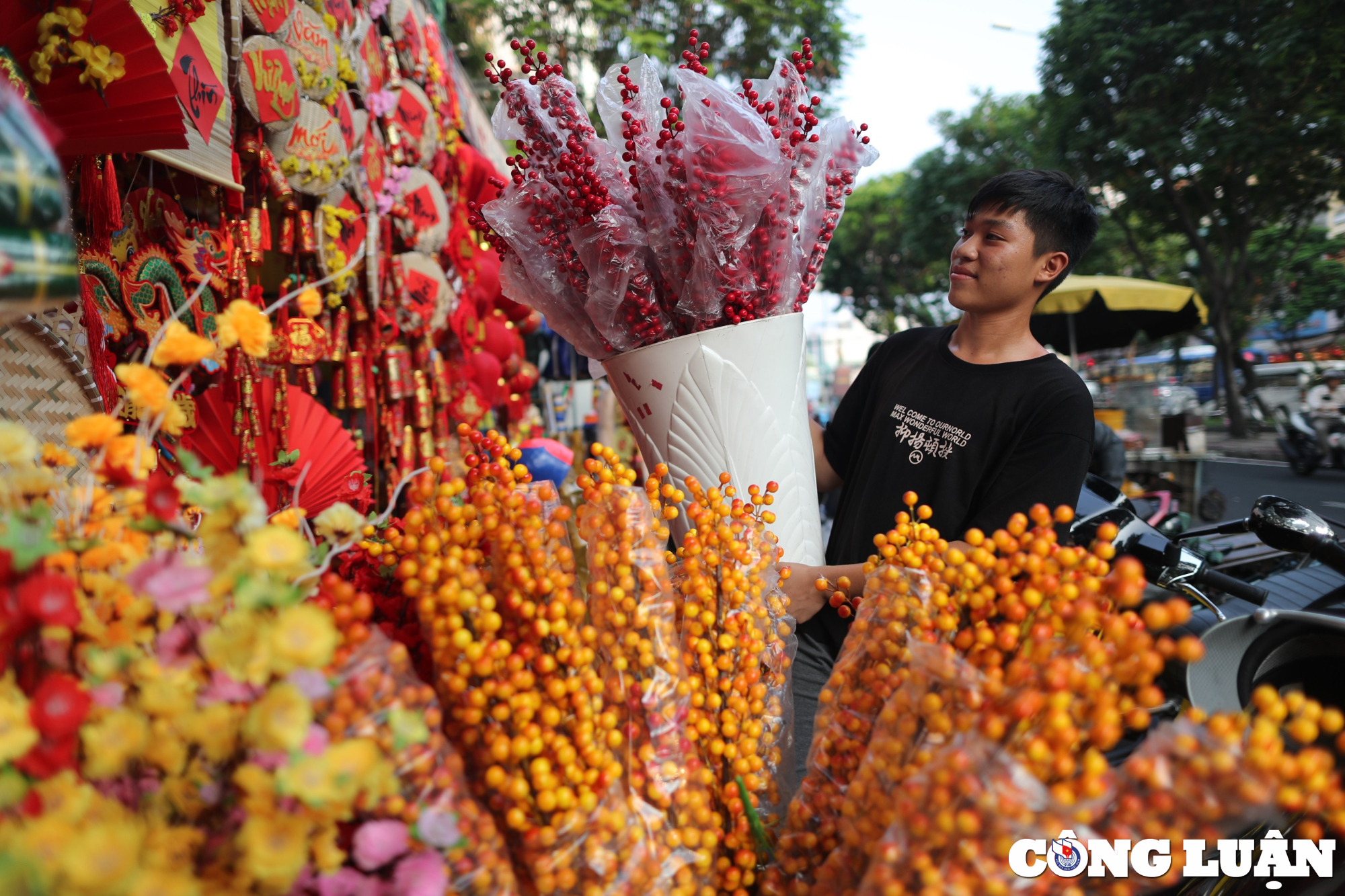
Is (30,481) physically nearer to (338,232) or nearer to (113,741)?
(113,741)

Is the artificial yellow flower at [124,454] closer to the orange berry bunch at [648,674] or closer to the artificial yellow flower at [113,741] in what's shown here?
the artificial yellow flower at [113,741]

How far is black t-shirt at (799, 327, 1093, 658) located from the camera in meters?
1.28

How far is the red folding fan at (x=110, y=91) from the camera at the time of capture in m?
1.19

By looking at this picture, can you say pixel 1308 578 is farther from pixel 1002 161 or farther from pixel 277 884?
pixel 1002 161

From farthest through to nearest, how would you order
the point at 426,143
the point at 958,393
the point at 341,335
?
the point at 426,143
the point at 341,335
the point at 958,393

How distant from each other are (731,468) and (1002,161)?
16.1 m

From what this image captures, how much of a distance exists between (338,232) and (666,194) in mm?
1768

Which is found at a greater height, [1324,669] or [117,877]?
[117,877]

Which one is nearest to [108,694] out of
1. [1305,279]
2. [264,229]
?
[264,229]

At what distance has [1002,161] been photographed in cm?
1473

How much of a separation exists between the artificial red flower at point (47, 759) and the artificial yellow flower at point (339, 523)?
0.25 m

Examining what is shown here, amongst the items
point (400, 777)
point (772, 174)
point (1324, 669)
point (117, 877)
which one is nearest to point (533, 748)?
point (400, 777)

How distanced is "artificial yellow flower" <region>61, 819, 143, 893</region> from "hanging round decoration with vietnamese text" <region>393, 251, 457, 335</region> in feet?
9.00

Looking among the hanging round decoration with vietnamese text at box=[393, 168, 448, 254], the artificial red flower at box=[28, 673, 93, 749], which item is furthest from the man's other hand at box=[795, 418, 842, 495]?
the hanging round decoration with vietnamese text at box=[393, 168, 448, 254]
